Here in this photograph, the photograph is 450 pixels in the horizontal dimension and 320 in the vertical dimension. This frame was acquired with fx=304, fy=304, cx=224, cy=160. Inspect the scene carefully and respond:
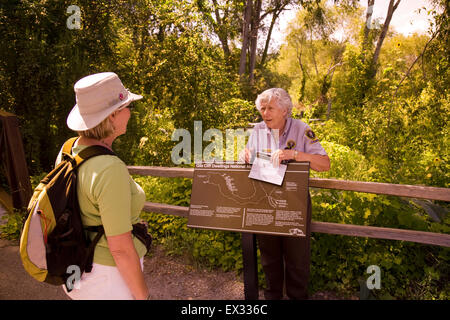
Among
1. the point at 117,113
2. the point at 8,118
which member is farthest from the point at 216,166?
the point at 8,118

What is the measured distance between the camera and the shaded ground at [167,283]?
3383 mm

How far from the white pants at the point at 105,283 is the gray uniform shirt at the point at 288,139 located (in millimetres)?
1635

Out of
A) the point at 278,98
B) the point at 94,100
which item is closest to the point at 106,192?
the point at 94,100

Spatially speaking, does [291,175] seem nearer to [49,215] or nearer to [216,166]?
[216,166]

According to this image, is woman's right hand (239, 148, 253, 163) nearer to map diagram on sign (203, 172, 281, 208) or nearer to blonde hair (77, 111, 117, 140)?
map diagram on sign (203, 172, 281, 208)

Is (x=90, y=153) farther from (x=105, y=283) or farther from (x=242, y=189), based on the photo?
(x=242, y=189)

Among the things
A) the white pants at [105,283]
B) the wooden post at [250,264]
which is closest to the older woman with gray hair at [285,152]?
the wooden post at [250,264]

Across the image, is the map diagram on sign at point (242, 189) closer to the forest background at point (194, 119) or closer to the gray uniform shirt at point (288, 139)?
the gray uniform shirt at point (288, 139)

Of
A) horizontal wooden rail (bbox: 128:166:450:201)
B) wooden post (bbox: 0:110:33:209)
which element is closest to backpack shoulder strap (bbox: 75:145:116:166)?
horizontal wooden rail (bbox: 128:166:450:201)

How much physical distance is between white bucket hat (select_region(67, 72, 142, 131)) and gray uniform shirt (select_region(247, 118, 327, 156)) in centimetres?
153

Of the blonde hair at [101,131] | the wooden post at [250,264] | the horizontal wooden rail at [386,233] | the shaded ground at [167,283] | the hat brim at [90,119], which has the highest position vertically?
the hat brim at [90,119]

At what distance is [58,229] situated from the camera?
147 cm

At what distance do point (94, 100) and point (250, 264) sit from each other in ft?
6.66
